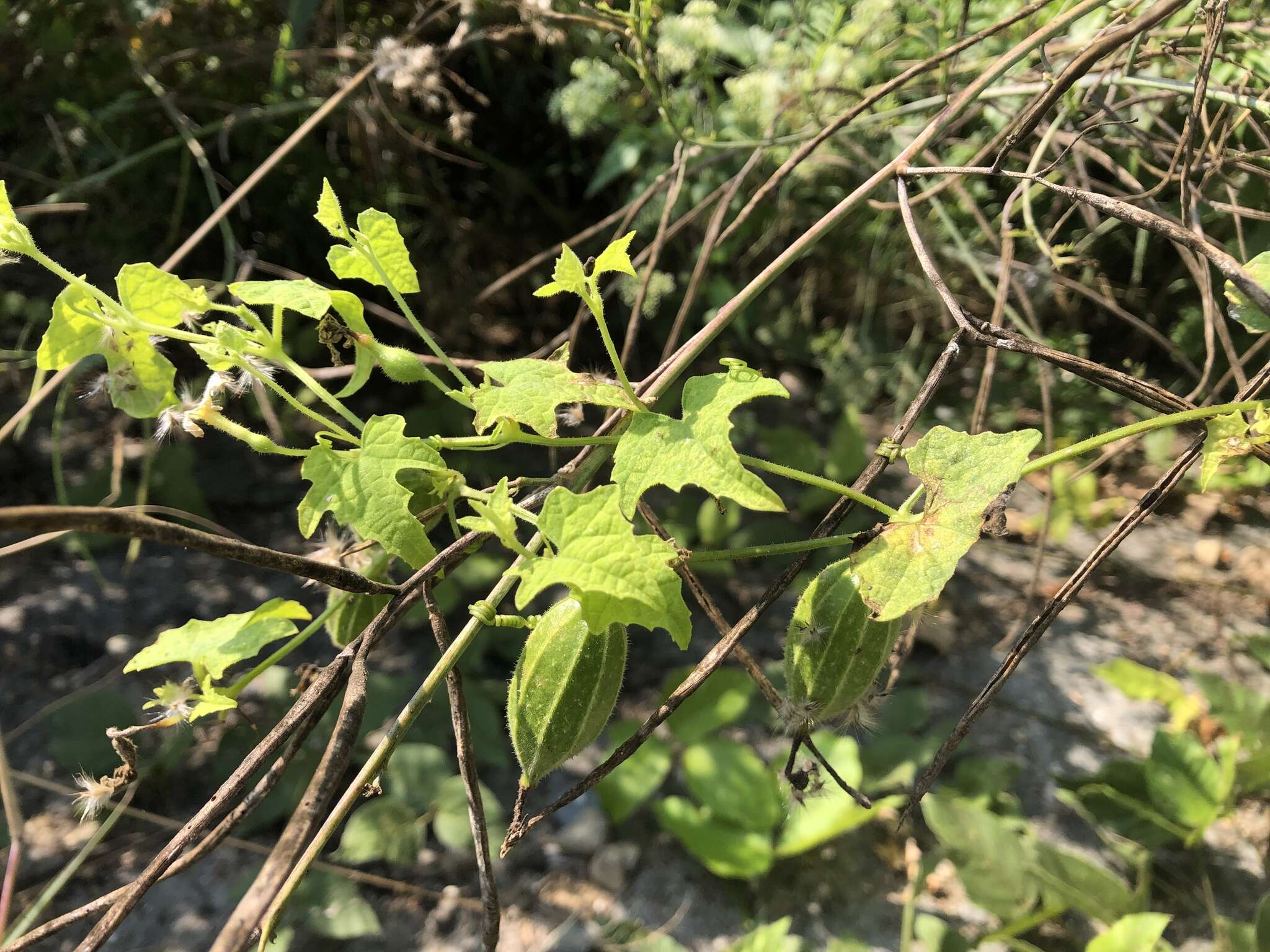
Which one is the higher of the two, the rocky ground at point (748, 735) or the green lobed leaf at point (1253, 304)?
the green lobed leaf at point (1253, 304)

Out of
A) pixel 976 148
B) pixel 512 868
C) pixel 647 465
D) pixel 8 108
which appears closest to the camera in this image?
pixel 647 465

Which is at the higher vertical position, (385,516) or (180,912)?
(385,516)

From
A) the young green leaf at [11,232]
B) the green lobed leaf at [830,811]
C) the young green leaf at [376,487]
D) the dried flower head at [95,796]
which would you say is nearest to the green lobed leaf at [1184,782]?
the green lobed leaf at [830,811]

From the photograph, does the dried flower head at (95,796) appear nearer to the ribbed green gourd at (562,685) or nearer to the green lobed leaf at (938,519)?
the ribbed green gourd at (562,685)

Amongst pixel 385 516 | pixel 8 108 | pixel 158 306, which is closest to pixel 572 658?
pixel 385 516

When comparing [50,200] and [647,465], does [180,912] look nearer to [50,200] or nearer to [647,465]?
[50,200]

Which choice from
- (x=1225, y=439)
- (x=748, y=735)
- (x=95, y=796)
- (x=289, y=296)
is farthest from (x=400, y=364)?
(x=748, y=735)
